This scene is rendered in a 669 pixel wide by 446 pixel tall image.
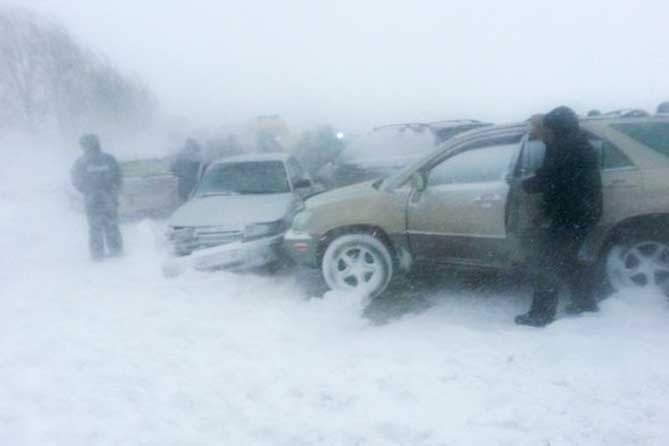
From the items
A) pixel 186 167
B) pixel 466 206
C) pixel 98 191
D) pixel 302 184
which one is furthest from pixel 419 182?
pixel 186 167

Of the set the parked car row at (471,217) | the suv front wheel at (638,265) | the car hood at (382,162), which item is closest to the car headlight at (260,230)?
the parked car row at (471,217)

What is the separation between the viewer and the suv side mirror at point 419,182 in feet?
19.6

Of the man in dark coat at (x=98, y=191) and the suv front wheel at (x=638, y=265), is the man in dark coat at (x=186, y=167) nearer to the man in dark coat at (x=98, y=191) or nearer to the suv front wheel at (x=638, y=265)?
the man in dark coat at (x=98, y=191)

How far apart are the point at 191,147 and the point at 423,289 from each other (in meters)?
6.88

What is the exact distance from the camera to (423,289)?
21.8ft

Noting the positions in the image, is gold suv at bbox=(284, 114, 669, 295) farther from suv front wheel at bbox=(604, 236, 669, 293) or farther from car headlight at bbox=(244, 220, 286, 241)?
car headlight at bbox=(244, 220, 286, 241)

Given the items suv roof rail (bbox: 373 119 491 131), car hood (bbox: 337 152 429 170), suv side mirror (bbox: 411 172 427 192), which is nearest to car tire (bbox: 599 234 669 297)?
suv side mirror (bbox: 411 172 427 192)

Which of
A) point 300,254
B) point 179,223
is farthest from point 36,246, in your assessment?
point 300,254

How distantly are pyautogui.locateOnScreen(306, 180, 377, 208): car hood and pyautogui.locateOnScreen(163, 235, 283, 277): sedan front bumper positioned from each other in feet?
2.66

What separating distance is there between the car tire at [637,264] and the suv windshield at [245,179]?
180 inches

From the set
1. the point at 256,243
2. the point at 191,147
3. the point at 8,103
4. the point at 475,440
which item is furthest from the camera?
the point at 8,103

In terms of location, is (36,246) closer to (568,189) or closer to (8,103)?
(568,189)

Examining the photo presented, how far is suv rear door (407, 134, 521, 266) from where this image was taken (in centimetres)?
565

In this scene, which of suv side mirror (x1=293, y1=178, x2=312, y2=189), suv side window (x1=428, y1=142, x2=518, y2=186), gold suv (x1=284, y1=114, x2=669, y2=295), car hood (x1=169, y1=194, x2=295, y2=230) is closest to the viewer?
gold suv (x1=284, y1=114, x2=669, y2=295)
